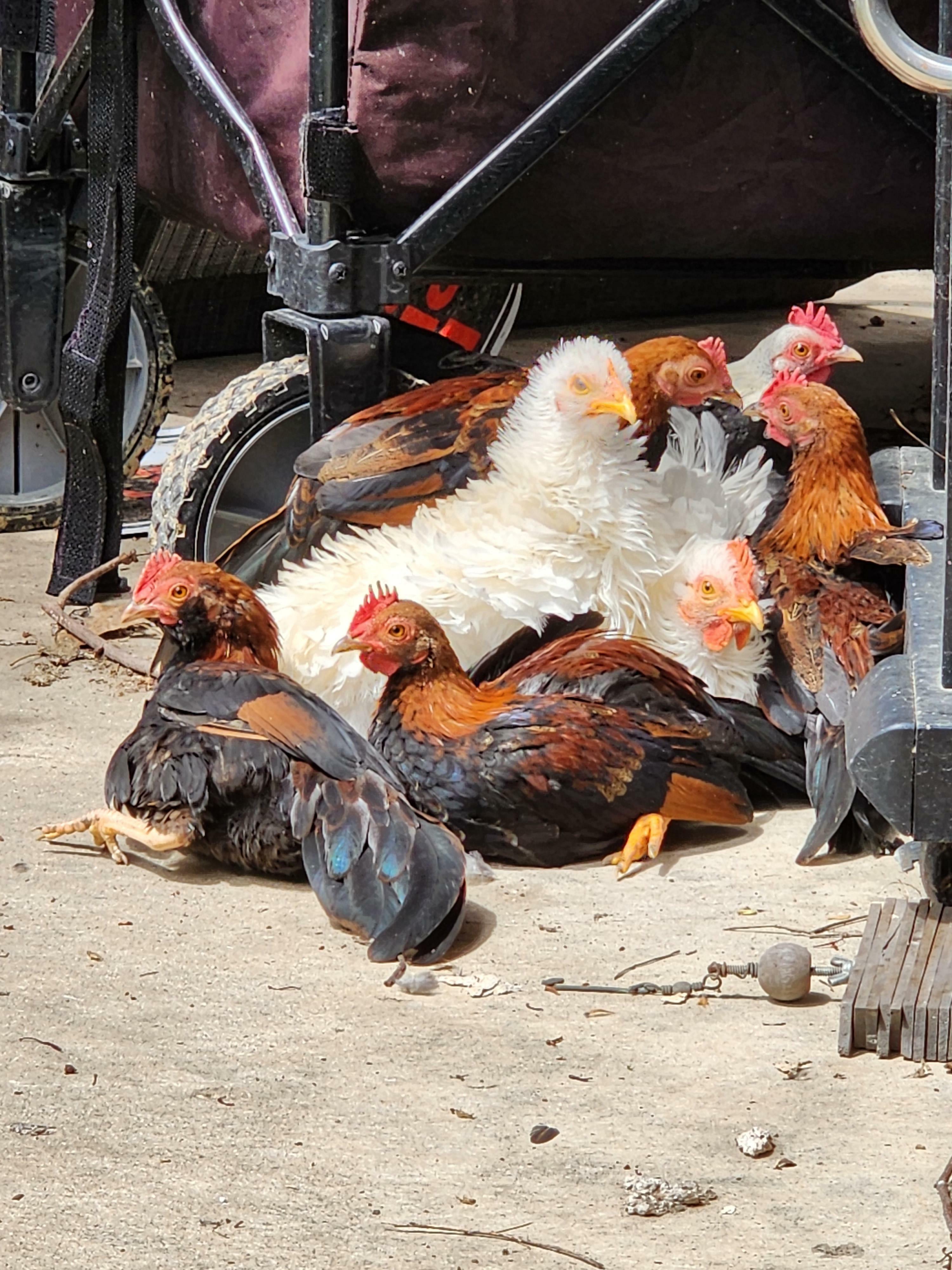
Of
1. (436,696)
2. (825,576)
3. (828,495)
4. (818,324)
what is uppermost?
(818,324)

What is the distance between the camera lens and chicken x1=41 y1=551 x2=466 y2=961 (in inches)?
132

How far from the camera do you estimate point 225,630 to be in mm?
3994

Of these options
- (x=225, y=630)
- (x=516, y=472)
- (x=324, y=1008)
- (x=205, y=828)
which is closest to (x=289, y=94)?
(x=516, y=472)

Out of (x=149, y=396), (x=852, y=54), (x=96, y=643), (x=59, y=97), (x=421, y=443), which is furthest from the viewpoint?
(x=149, y=396)

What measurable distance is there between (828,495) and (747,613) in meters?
0.48

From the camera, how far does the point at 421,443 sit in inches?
174

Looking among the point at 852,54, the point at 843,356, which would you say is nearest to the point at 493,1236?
the point at 843,356

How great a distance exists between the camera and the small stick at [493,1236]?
7.73 feet

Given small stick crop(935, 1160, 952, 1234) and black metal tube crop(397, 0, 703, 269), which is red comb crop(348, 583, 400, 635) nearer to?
black metal tube crop(397, 0, 703, 269)

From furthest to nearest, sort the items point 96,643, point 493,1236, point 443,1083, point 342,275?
point 96,643
point 342,275
point 443,1083
point 493,1236

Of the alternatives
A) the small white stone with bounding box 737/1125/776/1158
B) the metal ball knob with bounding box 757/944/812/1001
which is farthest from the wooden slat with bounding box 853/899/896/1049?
the small white stone with bounding box 737/1125/776/1158

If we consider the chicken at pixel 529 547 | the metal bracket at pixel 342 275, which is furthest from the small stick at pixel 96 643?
the metal bracket at pixel 342 275

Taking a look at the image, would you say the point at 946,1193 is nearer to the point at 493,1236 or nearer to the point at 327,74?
the point at 493,1236

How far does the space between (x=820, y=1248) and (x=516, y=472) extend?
231 cm
